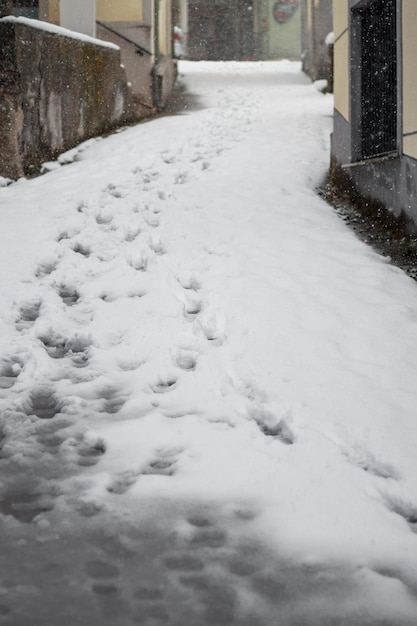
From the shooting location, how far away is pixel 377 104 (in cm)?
656

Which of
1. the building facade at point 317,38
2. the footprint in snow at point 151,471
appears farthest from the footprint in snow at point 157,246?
the building facade at point 317,38

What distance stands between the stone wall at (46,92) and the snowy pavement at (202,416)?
1.21 meters

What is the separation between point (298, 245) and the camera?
527 centimetres

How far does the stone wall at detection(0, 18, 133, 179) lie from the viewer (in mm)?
7234

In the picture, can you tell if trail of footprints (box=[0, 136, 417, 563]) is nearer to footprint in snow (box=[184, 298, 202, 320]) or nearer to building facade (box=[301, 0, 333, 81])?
footprint in snow (box=[184, 298, 202, 320])

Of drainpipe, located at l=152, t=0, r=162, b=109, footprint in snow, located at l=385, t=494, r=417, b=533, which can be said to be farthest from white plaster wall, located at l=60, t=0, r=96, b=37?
footprint in snow, located at l=385, t=494, r=417, b=533

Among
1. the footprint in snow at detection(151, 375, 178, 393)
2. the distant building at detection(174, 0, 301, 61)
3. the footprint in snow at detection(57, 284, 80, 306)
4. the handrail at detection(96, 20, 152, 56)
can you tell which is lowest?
the footprint in snow at detection(151, 375, 178, 393)

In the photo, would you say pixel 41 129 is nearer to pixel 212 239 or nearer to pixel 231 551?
pixel 212 239

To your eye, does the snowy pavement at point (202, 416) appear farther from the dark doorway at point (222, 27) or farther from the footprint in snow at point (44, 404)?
the dark doorway at point (222, 27)

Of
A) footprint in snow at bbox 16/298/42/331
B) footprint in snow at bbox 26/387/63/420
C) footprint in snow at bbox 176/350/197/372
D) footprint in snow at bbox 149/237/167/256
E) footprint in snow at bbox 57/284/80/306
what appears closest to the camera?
footprint in snow at bbox 26/387/63/420

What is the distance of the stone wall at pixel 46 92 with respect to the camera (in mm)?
7234

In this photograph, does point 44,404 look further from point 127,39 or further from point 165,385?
point 127,39

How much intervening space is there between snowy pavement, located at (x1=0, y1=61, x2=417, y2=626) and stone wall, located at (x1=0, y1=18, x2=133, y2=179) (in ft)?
3.97

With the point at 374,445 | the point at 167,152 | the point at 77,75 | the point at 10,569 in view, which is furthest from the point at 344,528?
the point at 77,75
